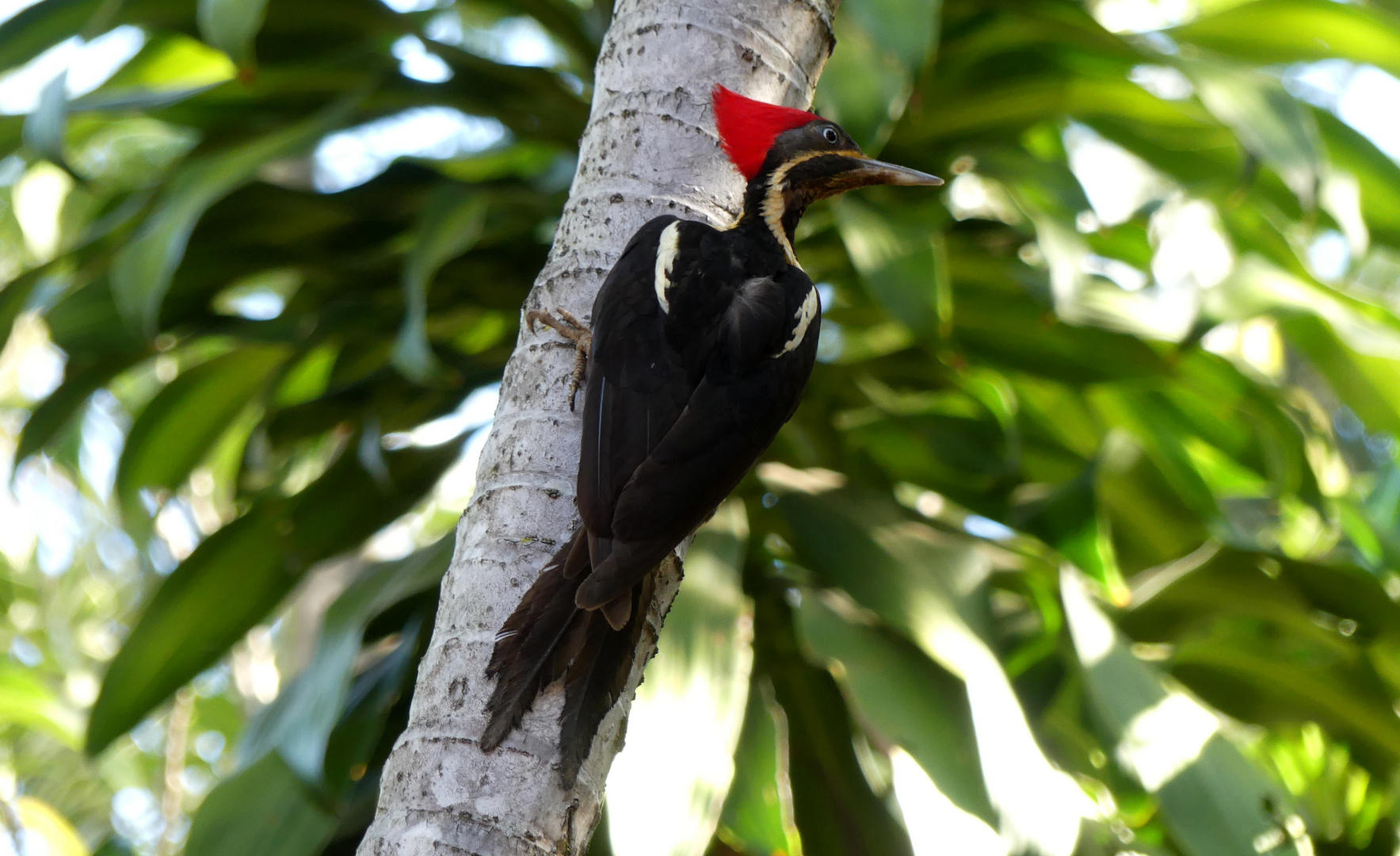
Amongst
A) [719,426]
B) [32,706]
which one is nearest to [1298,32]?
[719,426]

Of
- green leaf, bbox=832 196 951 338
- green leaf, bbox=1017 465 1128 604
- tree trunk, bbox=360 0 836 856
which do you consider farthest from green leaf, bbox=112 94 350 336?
green leaf, bbox=1017 465 1128 604

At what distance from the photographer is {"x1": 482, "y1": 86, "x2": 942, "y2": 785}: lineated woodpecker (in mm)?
898

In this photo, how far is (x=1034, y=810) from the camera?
1371 mm

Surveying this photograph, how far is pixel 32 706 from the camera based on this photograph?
2316mm

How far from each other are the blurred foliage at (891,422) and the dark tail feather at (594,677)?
1.29 feet

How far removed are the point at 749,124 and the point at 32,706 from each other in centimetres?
203

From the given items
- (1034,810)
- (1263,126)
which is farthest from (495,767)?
(1263,126)

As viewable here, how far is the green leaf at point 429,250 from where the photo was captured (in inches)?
59.4

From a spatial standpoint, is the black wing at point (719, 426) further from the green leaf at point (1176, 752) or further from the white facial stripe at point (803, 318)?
the green leaf at point (1176, 752)

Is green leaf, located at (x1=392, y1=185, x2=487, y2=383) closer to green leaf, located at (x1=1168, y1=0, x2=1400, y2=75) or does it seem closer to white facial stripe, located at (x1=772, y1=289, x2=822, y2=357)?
white facial stripe, located at (x1=772, y1=289, x2=822, y2=357)

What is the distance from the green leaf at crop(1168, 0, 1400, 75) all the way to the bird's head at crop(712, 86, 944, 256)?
47.3 inches

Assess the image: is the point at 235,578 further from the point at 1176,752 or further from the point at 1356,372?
the point at 1356,372

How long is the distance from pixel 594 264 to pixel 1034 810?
2.84ft

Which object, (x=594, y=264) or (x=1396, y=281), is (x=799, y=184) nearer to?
(x=594, y=264)
